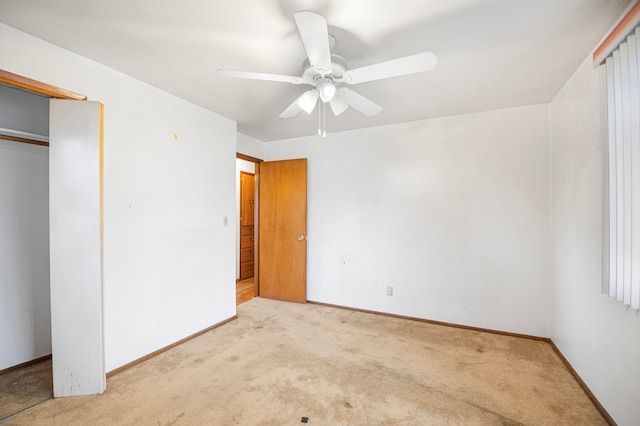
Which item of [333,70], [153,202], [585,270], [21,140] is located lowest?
[585,270]

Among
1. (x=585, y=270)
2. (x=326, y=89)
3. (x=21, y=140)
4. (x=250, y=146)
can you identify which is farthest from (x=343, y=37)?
Result: (x=21, y=140)

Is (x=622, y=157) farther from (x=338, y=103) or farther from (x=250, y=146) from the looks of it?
(x=250, y=146)

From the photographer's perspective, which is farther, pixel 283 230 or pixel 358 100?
pixel 283 230

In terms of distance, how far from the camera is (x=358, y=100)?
77.5 inches

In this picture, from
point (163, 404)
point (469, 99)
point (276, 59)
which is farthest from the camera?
point (469, 99)

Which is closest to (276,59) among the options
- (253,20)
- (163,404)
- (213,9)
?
(253,20)

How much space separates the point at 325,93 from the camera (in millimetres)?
1710

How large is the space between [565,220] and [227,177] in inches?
133

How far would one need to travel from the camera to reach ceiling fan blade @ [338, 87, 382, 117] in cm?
189

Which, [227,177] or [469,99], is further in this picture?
[227,177]

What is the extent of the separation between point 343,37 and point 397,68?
18.7 inches

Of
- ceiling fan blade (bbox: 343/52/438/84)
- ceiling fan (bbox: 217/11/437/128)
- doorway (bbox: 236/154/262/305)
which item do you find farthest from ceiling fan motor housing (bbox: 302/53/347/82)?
doorway (bbox: 236/154/262/305)

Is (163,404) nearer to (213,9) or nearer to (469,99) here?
(213,9)

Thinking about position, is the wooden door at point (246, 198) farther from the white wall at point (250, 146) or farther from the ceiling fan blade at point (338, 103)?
the ceiling fan blade at point (338, 103)
